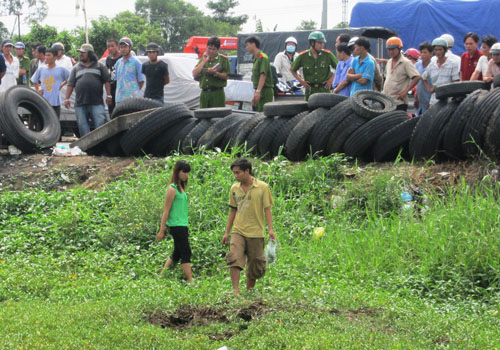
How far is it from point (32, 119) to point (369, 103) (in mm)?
7040

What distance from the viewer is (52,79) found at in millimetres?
15742

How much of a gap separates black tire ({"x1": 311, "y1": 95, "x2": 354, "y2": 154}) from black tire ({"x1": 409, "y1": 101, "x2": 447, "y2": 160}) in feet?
3.44

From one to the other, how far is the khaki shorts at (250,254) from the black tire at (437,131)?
360 cm

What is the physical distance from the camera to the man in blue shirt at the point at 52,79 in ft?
51.4

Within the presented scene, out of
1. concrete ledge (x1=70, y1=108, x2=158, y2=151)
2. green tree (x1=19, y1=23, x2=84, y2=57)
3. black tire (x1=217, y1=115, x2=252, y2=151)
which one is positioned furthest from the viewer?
green tree (x1=19, y1=23, x2=84, y2=57)

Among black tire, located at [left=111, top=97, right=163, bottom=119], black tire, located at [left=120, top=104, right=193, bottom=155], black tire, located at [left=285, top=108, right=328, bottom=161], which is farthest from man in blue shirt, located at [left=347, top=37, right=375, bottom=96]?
black tire, located at [left=111, top=97, right=163, bottom=119]

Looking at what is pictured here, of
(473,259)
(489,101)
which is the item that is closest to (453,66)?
(489,101)

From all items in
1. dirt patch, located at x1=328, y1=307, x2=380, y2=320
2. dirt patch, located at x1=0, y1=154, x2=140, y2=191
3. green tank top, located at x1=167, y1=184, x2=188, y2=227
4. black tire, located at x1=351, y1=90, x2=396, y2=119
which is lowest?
dirt patch, located at x1=0, y1=154, x2=140, y2=191

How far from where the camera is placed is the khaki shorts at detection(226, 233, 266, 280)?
6.93m

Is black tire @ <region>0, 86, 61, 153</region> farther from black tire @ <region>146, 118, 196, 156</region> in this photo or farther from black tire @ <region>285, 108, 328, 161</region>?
black tire @ <region>285, 108, 328, 161</region>

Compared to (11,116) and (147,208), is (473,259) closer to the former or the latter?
(147,208)

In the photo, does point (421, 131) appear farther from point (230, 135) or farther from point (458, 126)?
point (230, 135)

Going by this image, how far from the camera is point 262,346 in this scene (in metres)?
5.07

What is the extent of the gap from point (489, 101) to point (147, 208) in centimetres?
447
